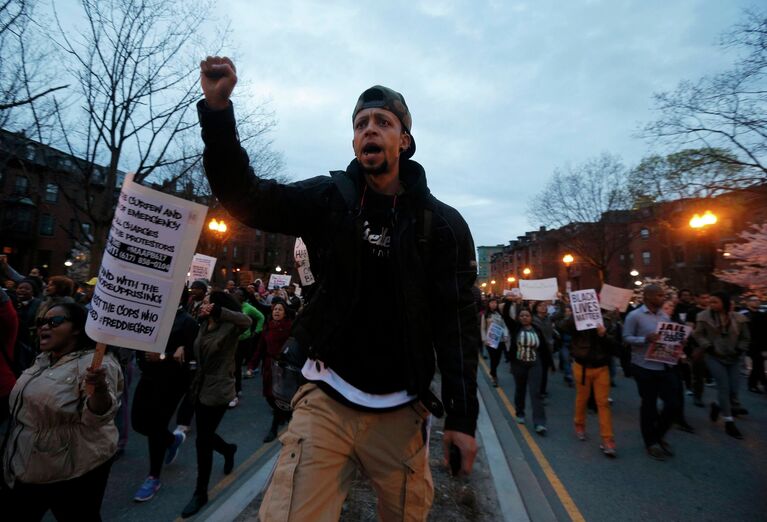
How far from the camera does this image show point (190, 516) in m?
3.87

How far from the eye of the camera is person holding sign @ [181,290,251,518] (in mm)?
4133

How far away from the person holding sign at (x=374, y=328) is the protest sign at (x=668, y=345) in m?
5.22

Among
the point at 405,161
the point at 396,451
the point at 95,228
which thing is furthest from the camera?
the point at 95,228

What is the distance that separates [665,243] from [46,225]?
5403 centimetres

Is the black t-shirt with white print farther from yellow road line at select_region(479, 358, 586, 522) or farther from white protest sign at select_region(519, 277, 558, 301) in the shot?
white protest sign at select_region(519, 277, 558, 301)

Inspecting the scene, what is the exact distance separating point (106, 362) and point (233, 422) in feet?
14.1

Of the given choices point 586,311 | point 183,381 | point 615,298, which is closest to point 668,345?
point 586,311

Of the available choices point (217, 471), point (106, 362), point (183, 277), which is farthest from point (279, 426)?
point (183, 277)

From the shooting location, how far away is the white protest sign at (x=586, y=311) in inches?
253

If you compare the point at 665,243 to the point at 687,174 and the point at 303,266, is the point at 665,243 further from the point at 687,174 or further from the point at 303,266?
the point at 303,266

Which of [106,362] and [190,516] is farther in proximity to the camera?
[190,516]

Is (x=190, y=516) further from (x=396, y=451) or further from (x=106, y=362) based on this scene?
(x=396, y=451)

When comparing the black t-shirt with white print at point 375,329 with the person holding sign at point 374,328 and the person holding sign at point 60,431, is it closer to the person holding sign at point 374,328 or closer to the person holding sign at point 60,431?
the person holding sign at point 374,328

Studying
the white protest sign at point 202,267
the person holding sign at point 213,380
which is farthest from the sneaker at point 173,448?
the white protest sign at point 202,267
